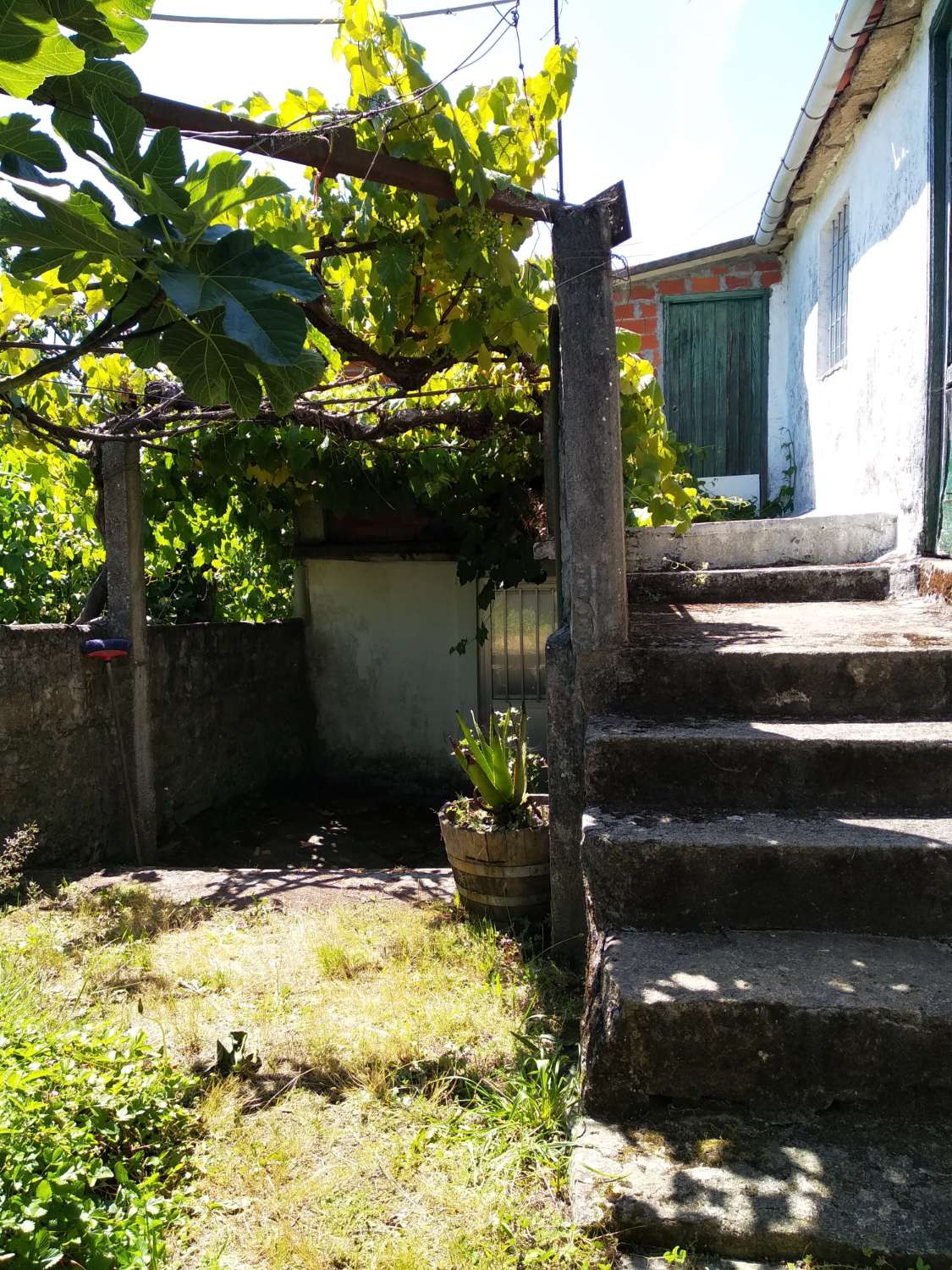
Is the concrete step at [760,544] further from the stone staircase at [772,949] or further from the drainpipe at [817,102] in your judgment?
the drainpipe at [817,102]

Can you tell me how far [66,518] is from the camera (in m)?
6.75

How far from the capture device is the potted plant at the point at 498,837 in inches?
150

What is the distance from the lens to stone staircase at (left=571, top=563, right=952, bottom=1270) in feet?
6.23

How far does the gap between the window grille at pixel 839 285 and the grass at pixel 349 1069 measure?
4.68 meters

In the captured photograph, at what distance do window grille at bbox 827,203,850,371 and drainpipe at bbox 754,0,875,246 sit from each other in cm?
46

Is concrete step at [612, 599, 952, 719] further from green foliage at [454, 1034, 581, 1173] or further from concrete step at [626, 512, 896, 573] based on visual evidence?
concrete step at [626, 512, 896, 573]

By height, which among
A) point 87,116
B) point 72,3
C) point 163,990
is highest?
point 72,3

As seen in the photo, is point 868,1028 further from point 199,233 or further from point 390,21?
point 390,21

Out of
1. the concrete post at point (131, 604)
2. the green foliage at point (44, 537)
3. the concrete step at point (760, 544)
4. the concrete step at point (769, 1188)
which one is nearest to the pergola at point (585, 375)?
the concrete step at point (769, 1188)

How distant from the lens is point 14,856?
414 centimetres

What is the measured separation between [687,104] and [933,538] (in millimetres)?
2396

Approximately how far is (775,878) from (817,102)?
455 cm

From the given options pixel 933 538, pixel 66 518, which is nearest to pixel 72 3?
pixel 933 538

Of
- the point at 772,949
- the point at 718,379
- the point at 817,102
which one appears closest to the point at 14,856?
the point at 772,949
